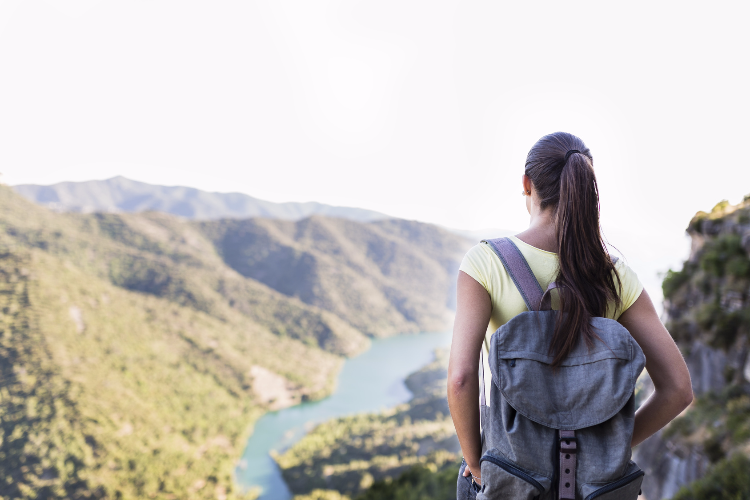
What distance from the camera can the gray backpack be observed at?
803mm

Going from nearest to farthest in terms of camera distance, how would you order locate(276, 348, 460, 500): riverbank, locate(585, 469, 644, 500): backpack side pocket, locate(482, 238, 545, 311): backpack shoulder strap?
1. locate(585, 469, 644, 500): backpack side pocket
2. locate(482, 238, 545, 311): backpack shoulder strap
3. locate(276, 348, 460, 500): riverbank

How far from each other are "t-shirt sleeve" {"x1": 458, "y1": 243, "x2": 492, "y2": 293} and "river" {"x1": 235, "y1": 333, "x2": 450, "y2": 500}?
3295 centimetres

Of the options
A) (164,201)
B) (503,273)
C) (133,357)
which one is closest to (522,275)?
(503,273)

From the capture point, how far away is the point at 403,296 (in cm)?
8012

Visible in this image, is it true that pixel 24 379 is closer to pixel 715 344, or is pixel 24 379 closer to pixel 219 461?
pixel 219 461

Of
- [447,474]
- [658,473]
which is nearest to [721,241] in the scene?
[658,473]

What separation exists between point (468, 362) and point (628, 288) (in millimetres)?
415

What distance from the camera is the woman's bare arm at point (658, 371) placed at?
3.16 feet

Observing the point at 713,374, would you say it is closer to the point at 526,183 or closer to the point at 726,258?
the point at 726,258

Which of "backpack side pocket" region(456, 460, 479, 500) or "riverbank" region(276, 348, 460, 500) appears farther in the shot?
"riverbank" region(276, 348, 460, 500)

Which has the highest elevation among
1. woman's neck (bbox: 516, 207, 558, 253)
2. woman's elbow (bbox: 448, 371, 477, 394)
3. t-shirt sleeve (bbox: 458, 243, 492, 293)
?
woman's neck (bbox: 516, 207, 558, 253)

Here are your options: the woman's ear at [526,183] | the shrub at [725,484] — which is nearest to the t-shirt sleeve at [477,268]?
the woman's ear at [526,183]

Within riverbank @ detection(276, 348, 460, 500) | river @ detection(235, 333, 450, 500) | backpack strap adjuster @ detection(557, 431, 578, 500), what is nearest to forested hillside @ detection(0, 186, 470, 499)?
river @ detection(235, 333, 450, 500)

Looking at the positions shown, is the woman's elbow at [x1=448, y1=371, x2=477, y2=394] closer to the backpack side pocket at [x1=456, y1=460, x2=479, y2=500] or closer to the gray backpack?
the gray backpack
